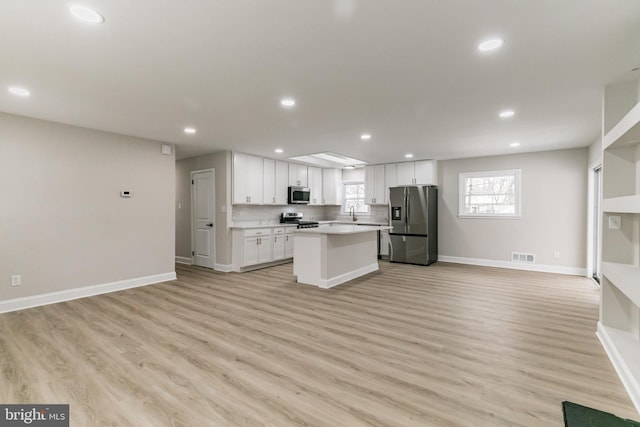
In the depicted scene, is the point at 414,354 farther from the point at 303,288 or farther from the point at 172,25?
the point at 172,25

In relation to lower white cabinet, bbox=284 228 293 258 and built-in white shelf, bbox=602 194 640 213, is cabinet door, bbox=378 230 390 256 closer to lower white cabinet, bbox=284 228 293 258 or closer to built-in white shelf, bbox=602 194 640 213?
lower white cabinet, bbox=284 228 293 258

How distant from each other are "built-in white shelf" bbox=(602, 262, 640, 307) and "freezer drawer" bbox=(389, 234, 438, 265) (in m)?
3.93

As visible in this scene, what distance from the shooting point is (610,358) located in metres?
2.50

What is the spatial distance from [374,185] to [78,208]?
6278 mm

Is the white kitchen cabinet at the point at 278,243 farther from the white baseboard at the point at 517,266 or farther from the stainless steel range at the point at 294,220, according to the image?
the white baseboard at the point at 517,266

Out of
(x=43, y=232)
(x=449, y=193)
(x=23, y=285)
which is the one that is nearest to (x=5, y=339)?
(x=23, y=285)

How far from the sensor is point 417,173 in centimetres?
734

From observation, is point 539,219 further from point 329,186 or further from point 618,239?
point 329,186

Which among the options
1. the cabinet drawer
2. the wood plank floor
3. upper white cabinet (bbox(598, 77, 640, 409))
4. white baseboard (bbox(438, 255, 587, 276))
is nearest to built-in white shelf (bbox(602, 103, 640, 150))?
upper white cabinet (bbox(598, 77, 640, 409))

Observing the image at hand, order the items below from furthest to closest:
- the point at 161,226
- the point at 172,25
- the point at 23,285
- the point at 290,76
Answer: the point at 161,226
the point at 23,285
the point at 290,76
the point at 172,25

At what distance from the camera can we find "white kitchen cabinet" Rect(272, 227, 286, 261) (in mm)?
6754

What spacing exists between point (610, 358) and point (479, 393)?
56.5 inches

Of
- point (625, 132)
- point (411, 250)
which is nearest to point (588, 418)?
point (625, 132)

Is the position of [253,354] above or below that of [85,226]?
below
